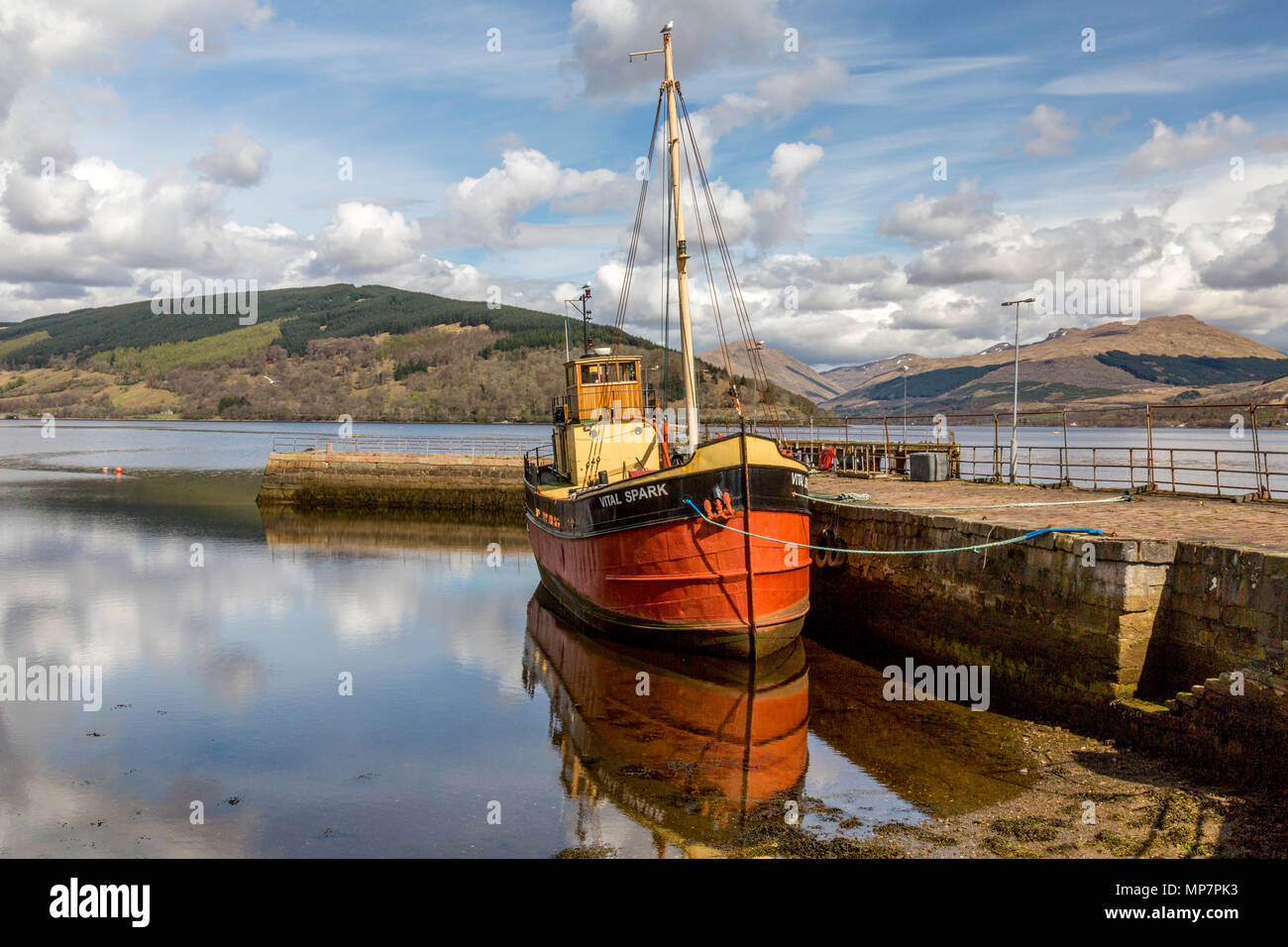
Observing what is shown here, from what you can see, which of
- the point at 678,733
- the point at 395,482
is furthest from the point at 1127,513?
the point at 395,482

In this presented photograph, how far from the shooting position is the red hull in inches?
667

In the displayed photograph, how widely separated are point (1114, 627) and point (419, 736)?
1119 centimetres

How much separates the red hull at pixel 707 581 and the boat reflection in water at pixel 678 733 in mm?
639

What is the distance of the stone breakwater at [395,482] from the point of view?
1928 inches

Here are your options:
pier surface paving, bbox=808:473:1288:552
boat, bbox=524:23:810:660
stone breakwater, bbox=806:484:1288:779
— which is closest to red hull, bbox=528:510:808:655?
boat, bbox=524:23:810:660

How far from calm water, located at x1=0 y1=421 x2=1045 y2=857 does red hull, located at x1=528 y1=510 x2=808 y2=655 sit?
0.69 metres

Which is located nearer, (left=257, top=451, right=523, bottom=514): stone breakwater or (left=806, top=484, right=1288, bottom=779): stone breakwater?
(left=806, top=484, right=1288, bottom=779): stone breakwater

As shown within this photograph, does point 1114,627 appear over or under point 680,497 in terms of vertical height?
under

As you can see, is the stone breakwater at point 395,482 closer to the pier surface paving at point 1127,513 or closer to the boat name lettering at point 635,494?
the pier surface paving at point 1127,513

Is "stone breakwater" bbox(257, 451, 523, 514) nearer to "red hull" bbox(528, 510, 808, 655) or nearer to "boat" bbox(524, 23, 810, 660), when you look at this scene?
"boat" bbox(524, 23, 810, 660)

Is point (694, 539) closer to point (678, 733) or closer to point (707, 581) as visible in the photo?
point (707, 581)

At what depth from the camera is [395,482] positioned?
1967 inches
